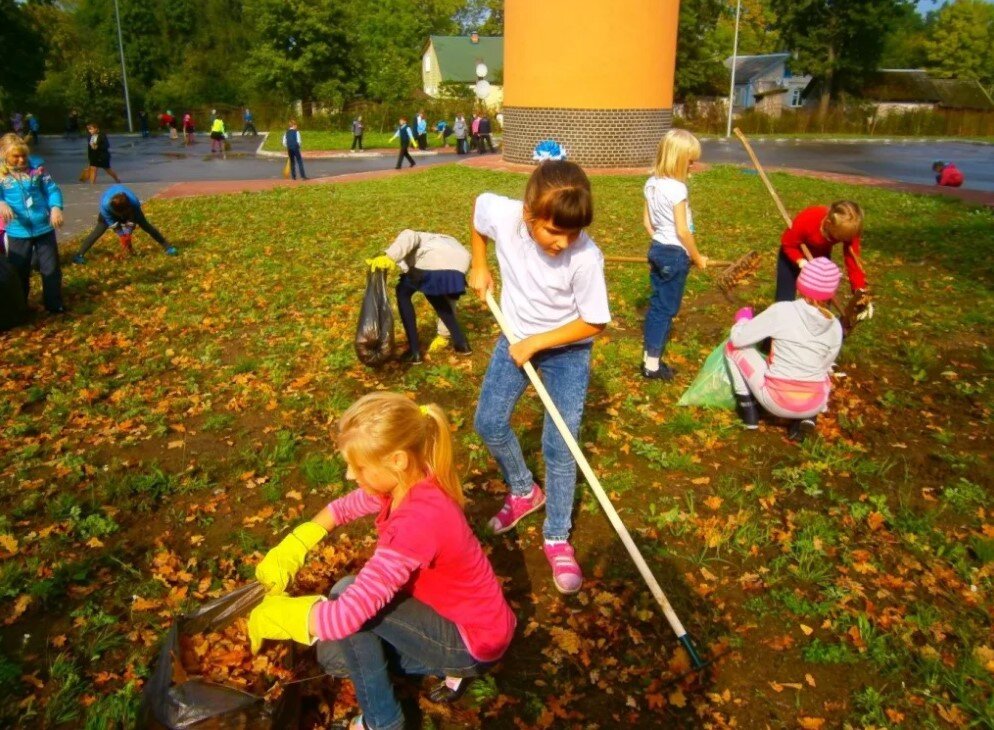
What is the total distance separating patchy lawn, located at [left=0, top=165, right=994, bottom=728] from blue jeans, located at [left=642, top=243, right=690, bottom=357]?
1.35 ft

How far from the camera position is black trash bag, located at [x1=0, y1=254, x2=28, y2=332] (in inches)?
254

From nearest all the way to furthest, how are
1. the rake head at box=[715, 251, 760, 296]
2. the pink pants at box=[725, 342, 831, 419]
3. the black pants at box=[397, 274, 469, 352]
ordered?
the pink pants at box=[725, 342, 831, 419], the black pants at box=[397, 274, 469, 352], the rake head at box=[715, 251, 760, 296]

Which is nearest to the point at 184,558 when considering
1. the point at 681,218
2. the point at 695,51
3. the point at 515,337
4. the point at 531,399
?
the point at 515,337

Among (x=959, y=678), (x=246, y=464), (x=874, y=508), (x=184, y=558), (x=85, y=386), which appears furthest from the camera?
(x=85, y=386)

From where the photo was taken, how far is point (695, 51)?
176 feet

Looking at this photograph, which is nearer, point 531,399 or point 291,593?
point 291,593

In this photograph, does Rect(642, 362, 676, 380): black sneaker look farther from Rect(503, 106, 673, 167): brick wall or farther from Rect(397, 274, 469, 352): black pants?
Rect(503, 106, 673, 167): brick wall

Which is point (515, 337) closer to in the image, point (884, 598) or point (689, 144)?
point (884, 598)

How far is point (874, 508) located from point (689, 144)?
2591 mm

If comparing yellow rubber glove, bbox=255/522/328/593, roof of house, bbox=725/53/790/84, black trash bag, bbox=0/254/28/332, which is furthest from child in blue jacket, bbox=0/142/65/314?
roof of house, bbox=725/53/790/84

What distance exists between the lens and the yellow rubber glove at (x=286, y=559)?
7.43 feet

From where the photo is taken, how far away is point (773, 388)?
172 inches

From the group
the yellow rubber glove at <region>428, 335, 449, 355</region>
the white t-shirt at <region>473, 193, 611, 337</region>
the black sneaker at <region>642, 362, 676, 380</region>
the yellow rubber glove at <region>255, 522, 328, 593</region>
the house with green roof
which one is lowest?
the black sneaker at <region>642, 362, 676, 380</region>

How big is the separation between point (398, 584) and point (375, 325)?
3.27 m
